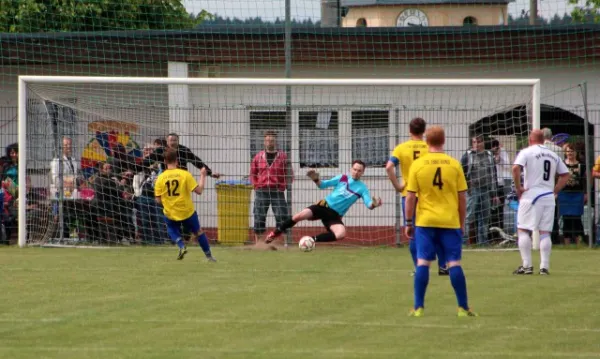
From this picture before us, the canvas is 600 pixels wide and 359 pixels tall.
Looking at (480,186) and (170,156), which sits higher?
(170,156)

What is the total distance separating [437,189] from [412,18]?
4049cm

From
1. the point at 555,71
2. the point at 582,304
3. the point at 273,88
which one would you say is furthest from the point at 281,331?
the point at 555,71

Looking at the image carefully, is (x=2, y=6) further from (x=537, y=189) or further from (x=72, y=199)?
(x=537, y=189)

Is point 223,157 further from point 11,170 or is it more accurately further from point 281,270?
point 281,270

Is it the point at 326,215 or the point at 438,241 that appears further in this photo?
the point at 326,215

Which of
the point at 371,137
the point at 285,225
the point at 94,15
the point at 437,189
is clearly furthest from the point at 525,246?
the point at 94,15

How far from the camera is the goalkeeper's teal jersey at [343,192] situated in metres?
19.2

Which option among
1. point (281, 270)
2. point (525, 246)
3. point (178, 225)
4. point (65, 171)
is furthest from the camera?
point (65, 171)

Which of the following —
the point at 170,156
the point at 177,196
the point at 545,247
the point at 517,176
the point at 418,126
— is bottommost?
the point at 545,247

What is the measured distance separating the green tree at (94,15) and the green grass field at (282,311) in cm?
986

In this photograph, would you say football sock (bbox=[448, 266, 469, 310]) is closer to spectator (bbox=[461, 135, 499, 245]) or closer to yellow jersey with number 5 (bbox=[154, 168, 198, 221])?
yellow jersey with number 5 (bbox=[154, 168, 198, 221])

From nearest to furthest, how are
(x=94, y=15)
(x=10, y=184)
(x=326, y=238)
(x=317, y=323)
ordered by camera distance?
(x=317, y=323) < (x=326, y=238) < (x=10, y=184) < (x=94, y=15)

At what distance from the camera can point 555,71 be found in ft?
79.9

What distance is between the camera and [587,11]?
100 ft
